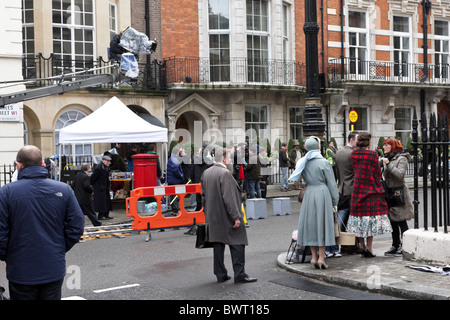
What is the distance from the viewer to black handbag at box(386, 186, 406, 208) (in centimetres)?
865

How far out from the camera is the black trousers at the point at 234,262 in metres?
7.39

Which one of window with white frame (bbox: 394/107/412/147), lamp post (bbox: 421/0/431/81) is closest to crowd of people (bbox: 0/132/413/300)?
lamp post (bbox: 421/0/431/81)

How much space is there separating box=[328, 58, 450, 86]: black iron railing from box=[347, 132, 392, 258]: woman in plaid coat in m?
17.4

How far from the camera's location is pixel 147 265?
29.0 feet

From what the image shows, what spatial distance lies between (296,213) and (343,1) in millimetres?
14318

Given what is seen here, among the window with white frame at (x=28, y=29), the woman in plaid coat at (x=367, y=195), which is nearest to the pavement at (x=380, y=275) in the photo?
the woman in plaid coat at (x=367, y=195)

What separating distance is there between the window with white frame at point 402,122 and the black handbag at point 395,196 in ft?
65.3

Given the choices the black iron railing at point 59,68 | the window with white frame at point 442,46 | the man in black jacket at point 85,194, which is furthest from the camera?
the window with white frame at point 442,46

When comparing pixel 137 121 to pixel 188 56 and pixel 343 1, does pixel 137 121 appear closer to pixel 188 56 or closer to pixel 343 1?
pixel 188 56

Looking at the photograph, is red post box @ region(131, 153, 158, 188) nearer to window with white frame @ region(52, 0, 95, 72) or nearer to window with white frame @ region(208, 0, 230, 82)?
window with white frame @ region(52, 0, 95, 72)

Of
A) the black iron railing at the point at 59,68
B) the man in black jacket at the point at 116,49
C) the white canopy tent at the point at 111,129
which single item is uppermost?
the black iron railing at the point at 59,68

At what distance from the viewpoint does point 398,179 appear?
862 centimetres

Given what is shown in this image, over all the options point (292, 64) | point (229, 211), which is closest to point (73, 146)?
point (292, 64)

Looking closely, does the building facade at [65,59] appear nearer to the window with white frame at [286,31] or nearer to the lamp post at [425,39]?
the window with white frame at [286,31]
